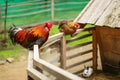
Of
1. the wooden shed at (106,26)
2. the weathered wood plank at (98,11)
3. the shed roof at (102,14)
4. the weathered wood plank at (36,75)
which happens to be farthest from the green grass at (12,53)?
the weathered wood plank at (36,75)

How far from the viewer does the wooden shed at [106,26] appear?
6.60 metres

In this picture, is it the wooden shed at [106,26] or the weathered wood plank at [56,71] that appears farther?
the wooden shed at [106,26]

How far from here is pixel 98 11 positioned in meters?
7.09

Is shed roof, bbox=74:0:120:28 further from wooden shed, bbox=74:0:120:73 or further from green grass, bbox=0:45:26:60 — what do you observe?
green grass, bbox=0:45:26:60

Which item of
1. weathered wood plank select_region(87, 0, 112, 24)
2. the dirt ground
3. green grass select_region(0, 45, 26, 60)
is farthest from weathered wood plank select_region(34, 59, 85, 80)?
green grass select_region(0, 45, 26, 60)

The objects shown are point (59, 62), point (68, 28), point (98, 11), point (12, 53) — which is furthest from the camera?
point (12, 53)

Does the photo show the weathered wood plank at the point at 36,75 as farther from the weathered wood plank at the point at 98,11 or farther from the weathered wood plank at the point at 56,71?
the weathered wood plank at the point at 98,11

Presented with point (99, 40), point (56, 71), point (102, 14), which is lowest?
point (99, 40)

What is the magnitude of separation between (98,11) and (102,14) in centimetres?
24

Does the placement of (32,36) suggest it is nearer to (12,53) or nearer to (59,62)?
(59,62)

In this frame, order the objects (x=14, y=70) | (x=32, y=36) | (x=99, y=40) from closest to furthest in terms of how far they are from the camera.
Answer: (x=32, y=36)
(x=99, y=40)
(x=14, y=70)

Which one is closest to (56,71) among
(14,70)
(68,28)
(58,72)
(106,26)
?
(58,72)

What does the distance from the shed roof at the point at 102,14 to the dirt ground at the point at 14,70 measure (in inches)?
121

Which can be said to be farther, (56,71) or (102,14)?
(102,14)
